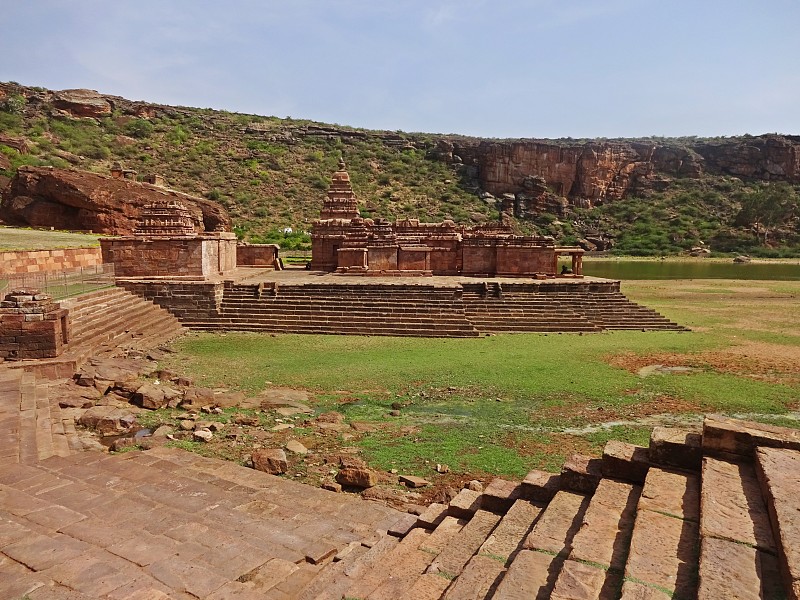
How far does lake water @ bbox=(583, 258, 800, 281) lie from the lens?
34.8 metres

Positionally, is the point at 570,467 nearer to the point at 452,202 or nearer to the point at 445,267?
the point at 445,267

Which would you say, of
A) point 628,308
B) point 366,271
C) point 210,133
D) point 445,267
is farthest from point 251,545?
point 210,133

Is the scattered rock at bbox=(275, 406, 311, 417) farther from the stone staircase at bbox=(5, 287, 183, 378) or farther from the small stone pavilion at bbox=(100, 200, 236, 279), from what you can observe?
the small stone pavilion at bbox=(100, 200, 236, 279)

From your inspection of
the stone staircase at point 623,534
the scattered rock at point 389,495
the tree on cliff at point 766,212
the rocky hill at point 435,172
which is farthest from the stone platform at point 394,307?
the tree on cliff at point 766,212

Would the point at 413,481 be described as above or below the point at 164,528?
below

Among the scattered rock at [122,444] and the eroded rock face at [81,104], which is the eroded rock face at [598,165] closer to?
the eroded rock face at [81,104]

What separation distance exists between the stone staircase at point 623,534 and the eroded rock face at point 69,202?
2627 cm

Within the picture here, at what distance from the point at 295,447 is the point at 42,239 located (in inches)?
861

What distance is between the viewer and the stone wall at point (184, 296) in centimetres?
1557

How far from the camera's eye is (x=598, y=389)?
368 inches

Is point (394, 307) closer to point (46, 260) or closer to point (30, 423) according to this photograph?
point (30, 423)

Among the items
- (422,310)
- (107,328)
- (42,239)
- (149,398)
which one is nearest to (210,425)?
(149,398)

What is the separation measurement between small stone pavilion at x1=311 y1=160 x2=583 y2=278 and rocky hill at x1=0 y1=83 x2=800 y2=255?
15.5 m

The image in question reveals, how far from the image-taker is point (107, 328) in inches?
479
